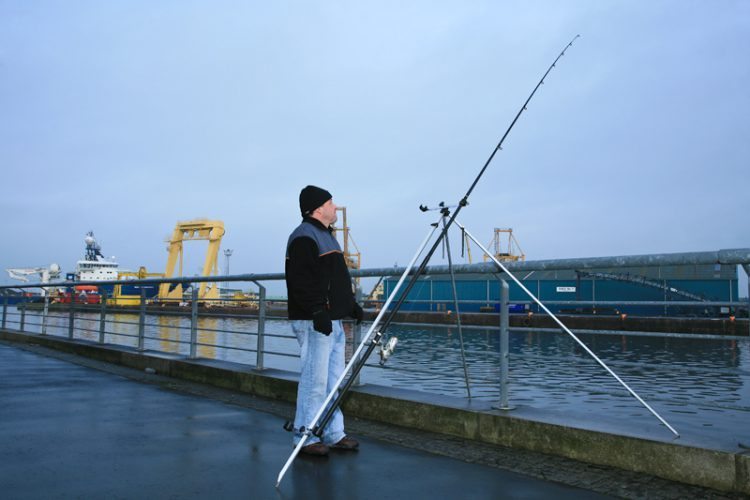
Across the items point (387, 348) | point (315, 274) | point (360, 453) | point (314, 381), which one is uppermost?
point (315, 274)

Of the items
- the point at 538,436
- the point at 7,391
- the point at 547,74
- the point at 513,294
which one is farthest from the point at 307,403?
the point at 513,294

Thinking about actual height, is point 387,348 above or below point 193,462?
above

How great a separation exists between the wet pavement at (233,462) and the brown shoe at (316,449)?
5 centimetres

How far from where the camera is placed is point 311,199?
4000 mm

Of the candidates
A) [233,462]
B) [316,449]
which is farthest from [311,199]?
[233,462]

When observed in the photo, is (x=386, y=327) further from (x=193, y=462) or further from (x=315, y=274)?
(x=193, y=462)

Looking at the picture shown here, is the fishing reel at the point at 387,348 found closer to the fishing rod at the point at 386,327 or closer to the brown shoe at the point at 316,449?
the fishing rod at the point at 386,327

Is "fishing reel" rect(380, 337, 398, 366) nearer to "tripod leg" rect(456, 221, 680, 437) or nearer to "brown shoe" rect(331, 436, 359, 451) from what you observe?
"brown shoe" rect(331, 436, 359, 451)

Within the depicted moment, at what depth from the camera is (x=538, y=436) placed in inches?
146

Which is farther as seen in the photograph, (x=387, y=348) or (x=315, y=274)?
(x=387, y=348)

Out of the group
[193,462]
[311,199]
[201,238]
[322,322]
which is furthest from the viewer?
[201,238]

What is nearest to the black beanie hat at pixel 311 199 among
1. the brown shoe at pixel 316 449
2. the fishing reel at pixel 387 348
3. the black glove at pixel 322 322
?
the black glove at pixel 322 322

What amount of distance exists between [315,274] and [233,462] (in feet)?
3.79

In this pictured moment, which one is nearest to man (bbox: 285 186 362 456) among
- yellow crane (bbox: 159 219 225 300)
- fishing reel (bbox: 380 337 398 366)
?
fishing reel (bbox: 380 337 398 366)
